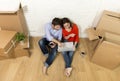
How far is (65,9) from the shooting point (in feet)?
6.89

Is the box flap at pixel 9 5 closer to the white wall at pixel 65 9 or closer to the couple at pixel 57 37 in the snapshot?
the white wall at pixel 65 9

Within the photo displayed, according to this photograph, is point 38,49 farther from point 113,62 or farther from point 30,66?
point 113,62

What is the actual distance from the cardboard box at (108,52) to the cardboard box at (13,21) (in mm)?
1006

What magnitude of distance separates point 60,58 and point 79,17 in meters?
0.70

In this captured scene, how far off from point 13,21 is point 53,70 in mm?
904

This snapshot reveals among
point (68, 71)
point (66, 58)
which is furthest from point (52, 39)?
point (68, 71)

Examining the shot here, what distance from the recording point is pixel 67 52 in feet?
6.79

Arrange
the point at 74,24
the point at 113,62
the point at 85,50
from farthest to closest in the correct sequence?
1. the point at 85,50
2. the point at 74,24
3. the point at 113,62

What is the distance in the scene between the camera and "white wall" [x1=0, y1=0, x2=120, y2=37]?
79.5 inches

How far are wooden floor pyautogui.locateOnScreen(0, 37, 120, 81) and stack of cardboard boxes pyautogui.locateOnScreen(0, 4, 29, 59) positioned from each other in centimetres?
14

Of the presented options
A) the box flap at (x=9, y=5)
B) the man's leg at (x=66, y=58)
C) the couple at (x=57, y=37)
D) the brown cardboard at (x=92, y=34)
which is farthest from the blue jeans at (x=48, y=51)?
the box flap at (x=9, y=5)

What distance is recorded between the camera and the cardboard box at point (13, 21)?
196cm

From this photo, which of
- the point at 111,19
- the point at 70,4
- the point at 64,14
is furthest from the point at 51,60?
the point at 111,19

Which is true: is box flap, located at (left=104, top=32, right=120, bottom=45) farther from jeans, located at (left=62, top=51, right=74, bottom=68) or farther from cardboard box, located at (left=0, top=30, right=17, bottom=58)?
cardboard box, located at (left=0, top=30, right=17, bottom=58)
